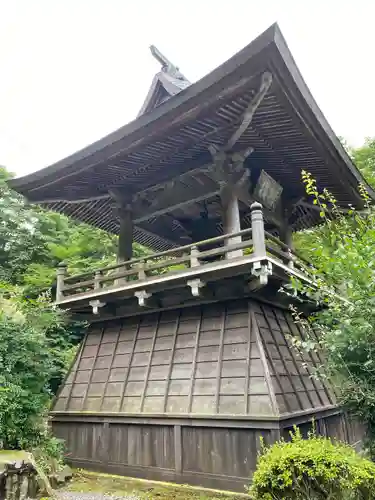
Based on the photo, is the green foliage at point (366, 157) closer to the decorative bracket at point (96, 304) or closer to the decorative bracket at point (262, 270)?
the decorative bracket at point (262, 270)

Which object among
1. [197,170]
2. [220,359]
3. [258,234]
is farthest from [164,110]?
[220,359]

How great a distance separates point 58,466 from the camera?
8008mm

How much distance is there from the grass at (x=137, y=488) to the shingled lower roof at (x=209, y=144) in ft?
21.0

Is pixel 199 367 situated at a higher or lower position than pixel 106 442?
higher

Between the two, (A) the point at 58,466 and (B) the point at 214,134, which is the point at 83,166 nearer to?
(B) the point at 214,134

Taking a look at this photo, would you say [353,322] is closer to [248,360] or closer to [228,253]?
[248,360]

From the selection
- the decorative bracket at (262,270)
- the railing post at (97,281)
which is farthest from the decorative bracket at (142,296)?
the decorative bracket at (262,270)

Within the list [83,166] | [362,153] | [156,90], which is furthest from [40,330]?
[362,153]

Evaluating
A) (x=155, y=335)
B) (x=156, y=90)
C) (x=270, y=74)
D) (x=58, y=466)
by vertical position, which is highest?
(x=156, y=90)

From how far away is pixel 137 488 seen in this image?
749 centimetres

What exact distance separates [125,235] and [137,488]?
5.81 meters

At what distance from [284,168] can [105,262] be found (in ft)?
34.4

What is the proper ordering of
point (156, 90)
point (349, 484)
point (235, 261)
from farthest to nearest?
point (156, 90) → point (235, 261) → point (349, 484)

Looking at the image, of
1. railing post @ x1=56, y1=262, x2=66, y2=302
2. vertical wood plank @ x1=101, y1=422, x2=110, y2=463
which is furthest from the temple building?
railing post @ x1=56, y1=262, x2=66, y2=302
